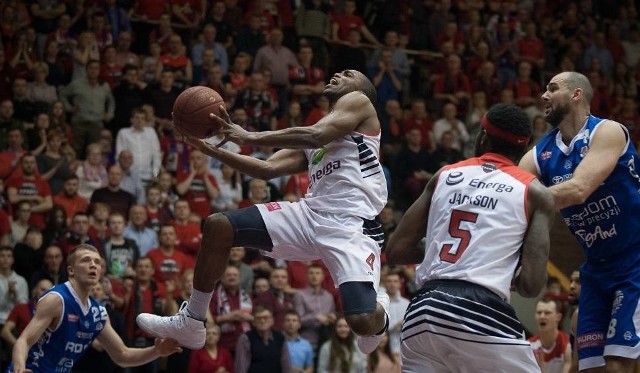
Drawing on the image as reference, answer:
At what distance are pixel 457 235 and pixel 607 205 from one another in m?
1.88

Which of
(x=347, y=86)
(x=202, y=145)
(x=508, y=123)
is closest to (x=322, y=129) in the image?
(x=347, y=86)

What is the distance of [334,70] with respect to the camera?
17797 mm

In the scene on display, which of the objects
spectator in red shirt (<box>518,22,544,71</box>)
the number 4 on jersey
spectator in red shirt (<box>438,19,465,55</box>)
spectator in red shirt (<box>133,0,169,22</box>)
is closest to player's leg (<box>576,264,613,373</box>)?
the number 4 on jersey

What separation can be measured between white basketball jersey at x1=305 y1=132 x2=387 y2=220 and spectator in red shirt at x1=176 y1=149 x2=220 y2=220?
6.82m

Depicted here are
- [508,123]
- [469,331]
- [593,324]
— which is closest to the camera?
[469,331]

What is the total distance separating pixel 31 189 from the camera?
44.5 ft

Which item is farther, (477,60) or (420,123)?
(477,60)

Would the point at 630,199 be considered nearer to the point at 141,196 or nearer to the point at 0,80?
the point at 141,196

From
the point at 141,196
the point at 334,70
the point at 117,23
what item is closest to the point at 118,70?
the point at 117,23

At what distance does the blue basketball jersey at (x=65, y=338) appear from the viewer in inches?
345

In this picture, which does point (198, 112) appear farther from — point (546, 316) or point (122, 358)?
point (546, 316)

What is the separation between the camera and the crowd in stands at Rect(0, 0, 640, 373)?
41.9ft

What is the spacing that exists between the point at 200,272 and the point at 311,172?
1.07 m

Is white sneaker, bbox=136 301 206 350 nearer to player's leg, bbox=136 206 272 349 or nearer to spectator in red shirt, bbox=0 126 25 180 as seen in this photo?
player's leg, bbox=136 206 272 349
